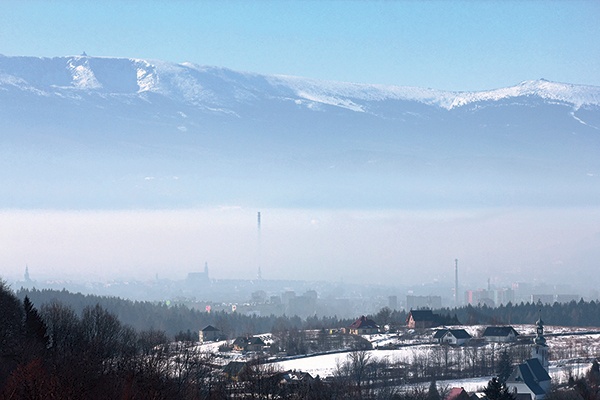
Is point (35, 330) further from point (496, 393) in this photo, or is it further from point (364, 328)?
point (364, 328)

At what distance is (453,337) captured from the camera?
243 feet

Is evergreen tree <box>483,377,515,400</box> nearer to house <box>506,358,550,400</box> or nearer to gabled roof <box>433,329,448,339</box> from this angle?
house <box>506,358,550,400</box>

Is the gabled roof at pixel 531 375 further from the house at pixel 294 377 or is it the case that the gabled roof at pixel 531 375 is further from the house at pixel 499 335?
the house at pixel 499 335

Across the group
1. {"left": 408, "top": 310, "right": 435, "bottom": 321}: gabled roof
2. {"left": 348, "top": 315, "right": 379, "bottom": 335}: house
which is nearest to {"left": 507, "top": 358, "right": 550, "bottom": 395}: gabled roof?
{"left": 348, "top": 315, "right": 379, "bottom": 335}: house

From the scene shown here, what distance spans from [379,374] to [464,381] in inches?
152

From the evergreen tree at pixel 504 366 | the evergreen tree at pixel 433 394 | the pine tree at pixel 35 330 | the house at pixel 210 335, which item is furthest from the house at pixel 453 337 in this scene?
the pine tree at pixel 35 330

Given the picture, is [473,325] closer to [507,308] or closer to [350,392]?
[507,308]

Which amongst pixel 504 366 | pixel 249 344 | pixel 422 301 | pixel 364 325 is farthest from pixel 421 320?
pixel 422 301

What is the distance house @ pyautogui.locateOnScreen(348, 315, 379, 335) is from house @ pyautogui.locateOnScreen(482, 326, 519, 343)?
34.3ft

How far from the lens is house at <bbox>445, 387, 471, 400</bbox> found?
1881 inches

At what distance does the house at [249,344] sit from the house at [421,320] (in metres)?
13.2

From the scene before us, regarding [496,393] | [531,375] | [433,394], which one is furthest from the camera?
[531,375]

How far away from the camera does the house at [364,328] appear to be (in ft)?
277

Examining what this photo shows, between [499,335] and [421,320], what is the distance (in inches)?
493
